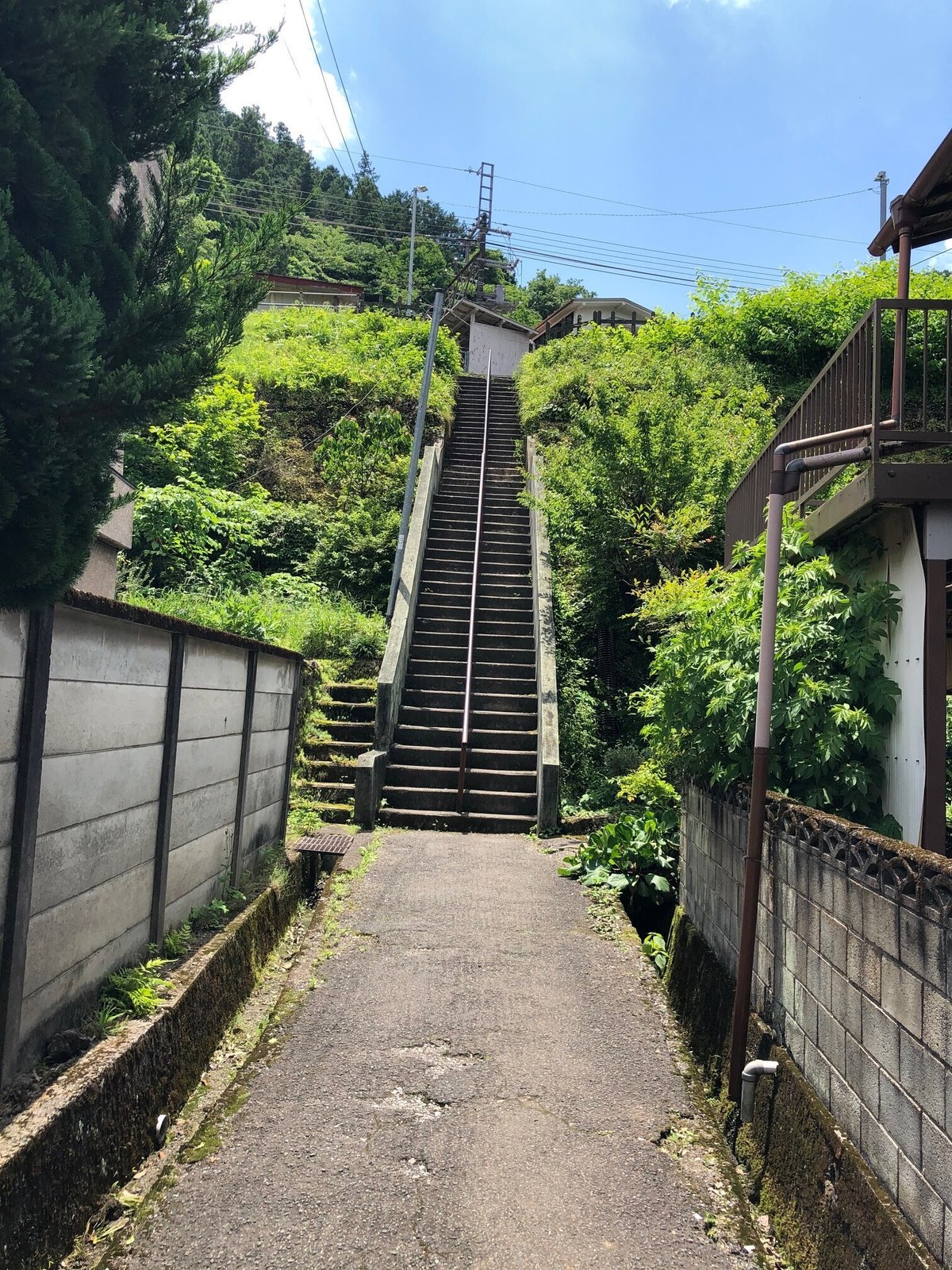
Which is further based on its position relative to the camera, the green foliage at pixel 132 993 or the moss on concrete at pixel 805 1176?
the green foliage at pixel 132 993

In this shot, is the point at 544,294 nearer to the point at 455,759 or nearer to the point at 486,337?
the point at 486,337

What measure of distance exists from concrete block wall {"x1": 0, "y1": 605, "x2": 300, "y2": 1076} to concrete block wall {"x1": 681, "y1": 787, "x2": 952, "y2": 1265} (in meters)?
2.69

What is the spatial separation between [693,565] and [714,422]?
262 cm

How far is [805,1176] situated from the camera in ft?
10.0

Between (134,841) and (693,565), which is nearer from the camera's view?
(134,841)

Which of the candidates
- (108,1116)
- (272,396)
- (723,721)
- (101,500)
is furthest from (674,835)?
(272,396)

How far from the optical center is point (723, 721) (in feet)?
16.0

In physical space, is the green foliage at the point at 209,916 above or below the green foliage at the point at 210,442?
below

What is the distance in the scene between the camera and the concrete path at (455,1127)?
3025mm

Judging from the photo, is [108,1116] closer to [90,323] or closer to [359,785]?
[90,323]

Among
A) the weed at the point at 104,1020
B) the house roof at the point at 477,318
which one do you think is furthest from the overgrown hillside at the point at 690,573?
the house roof at the point at 477,318

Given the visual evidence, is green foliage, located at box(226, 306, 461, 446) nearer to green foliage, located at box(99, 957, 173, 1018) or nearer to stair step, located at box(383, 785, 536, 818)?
stair step, located at box(383, 785, 536, 818)

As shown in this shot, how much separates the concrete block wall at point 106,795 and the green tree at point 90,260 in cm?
43

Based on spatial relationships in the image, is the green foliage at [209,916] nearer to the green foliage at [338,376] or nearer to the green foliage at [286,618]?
the green foliage at [286,618]
